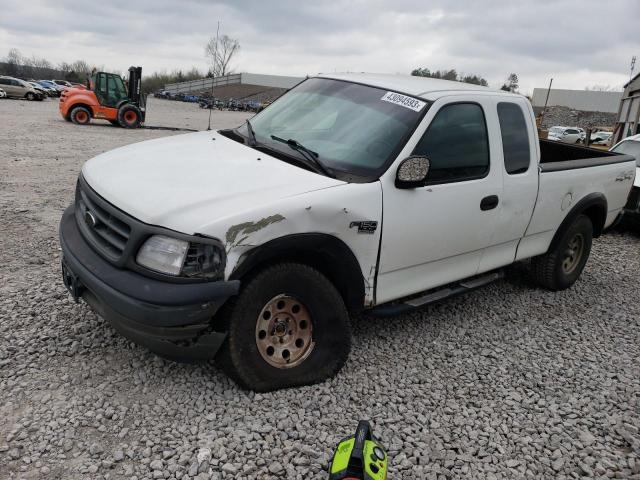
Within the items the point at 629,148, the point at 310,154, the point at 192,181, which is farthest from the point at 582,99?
the point at 192,181

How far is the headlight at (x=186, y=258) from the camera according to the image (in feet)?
8.73

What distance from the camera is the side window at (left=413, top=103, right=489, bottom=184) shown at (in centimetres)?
363

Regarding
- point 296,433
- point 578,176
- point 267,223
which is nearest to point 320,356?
point 296,433

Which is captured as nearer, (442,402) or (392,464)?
(392,464)

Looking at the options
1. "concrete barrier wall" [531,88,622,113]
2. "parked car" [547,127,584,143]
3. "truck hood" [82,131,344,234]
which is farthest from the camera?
"concrete barrier wall" [531,88,622,113]

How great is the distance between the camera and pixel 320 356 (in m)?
3.31

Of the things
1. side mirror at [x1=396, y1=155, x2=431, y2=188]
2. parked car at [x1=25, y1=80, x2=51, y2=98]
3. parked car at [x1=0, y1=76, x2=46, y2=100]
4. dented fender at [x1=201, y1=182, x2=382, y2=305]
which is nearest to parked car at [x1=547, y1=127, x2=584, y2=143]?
side mirror at [x1=396, y1=155, x2=431, y2=188]

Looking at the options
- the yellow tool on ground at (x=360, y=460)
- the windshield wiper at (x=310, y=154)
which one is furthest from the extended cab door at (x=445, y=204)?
the yellow tool on ground at (x=360, y=460)

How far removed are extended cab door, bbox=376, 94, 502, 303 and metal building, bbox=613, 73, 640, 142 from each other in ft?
71.4

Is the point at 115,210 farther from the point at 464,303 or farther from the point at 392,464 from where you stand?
the point at 464,303

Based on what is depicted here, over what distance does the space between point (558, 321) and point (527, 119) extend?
6.12ft

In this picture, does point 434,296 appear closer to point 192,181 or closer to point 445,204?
point 445,204

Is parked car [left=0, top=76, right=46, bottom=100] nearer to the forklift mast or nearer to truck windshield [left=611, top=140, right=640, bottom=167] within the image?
the forklift mast

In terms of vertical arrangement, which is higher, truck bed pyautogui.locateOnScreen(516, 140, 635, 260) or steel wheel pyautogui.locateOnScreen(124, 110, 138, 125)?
truck bed pyautogui.locateOnScreen(516, 140, 635, 260)
